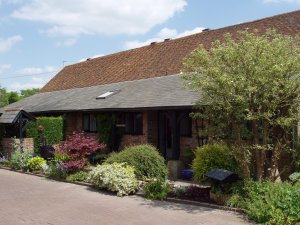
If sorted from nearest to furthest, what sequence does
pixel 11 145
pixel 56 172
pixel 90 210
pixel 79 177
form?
pixel 90 210 < pixel 79 177 < pixel 56 172 < pixel 11 145

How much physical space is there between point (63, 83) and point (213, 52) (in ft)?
71.3

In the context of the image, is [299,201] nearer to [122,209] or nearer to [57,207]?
[122,209]

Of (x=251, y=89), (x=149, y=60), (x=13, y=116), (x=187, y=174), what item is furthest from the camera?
(x=149, y=60)

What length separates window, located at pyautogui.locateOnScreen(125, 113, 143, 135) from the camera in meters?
17.7

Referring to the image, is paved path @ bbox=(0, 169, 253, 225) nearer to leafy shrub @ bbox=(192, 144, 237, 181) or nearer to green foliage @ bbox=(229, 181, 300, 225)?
green foliage @ bbox=(229, 181, 300, 225)

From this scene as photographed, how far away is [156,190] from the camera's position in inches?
421

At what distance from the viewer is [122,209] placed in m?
9.55

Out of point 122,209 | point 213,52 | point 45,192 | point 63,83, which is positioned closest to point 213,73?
point 213,52

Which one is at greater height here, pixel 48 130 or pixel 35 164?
pixel 48 130

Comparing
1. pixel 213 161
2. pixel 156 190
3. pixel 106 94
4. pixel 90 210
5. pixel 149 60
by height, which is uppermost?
pixel 149 60

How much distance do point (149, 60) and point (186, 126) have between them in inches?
331

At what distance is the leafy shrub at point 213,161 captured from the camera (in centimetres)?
1108

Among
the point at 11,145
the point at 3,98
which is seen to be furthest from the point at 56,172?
the point at 3,98

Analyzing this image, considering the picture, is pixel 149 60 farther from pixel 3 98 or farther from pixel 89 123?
pixel 3 98
